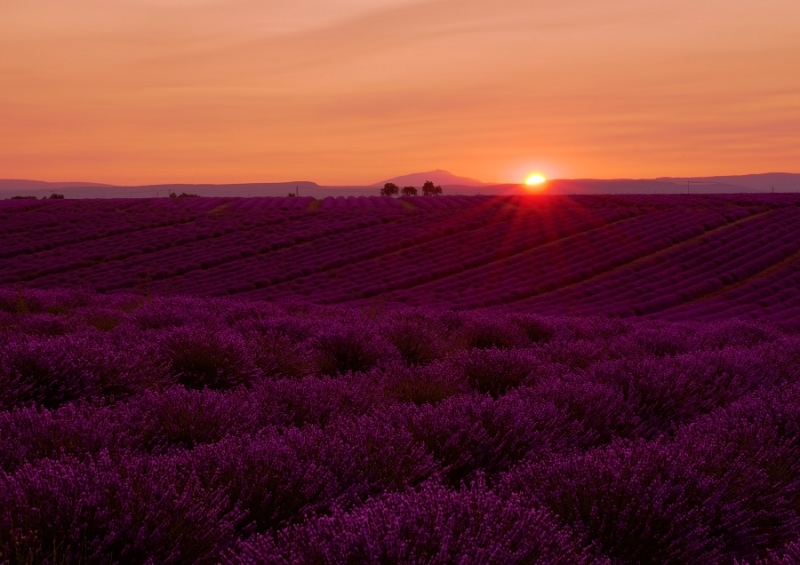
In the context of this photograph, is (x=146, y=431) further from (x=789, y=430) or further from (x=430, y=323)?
(x=430, y=323)

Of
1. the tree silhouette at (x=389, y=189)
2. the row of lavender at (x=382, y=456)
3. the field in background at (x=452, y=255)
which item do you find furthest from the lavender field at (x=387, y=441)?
the tree silhouette at (x=389, y=189)

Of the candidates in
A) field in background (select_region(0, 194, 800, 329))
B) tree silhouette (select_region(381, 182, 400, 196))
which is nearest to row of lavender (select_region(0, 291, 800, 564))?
field in background (select_region(0, 194, 800, 329))

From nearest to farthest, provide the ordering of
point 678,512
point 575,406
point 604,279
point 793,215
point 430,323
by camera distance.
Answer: point 678,512 < point 575,406 < point 430,323 < point 604,279 < point 793,215

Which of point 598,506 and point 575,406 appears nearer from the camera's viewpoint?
point 598,506

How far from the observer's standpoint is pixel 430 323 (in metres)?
8.85

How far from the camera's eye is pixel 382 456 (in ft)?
10.3

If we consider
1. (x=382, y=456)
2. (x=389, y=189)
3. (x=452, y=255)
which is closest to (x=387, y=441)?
(x=382, y=456)

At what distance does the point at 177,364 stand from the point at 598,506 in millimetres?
3678

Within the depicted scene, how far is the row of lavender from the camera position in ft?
7.33

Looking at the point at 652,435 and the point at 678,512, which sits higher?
the point at 678,512

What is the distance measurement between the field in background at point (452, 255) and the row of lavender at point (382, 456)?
1211 cm

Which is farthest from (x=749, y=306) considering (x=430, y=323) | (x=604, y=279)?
(x=430, y=323)

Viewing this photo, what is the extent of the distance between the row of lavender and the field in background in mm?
12110

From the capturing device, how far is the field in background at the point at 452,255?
20.8 meters
